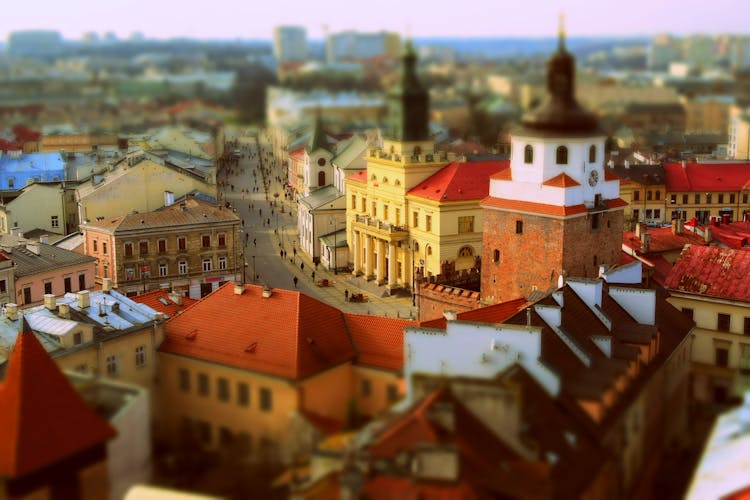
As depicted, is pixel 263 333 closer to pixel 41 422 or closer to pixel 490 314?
pixel 490 314

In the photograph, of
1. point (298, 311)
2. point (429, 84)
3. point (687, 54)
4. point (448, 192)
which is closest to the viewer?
point (298, 311)

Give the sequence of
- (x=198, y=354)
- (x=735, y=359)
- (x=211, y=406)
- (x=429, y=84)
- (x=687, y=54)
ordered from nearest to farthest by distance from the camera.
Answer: (x=211, y=406), (x=198, y=354), (x=735, y=359), (x=687, y=54), (x=429, y=84)

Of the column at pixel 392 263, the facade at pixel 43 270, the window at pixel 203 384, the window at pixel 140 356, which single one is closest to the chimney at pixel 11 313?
the window at pixel 140 356

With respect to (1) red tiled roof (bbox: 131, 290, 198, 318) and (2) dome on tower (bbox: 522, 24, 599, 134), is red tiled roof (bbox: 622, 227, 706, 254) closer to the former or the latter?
(2) dome on tower (bbox: 522, 24, 599, 134)

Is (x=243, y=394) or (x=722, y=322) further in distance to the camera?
(x=722, y=322)

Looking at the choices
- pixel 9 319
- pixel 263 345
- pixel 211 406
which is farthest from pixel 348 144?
pixel 211 406

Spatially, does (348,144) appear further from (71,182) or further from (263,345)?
(263,345)

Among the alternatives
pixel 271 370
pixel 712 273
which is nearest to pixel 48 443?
pixel 271 370
